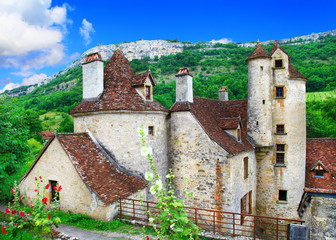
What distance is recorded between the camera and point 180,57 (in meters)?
118

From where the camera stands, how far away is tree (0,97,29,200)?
14.2 m

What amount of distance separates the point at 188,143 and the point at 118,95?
5.97m

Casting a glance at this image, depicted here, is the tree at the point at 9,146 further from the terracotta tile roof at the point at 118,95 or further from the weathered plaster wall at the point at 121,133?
the weathered plaster wall at the point at 121,133

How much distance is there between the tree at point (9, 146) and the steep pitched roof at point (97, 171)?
2.64 meters

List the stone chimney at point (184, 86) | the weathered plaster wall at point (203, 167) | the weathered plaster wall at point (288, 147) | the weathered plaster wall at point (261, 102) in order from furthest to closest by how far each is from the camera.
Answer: the weathered plaster wall at point (261, 102)
the weathered plaster wall at point (288, 147)
the stone chimney at point (184, 86)
the weathered plaster wall at point (203, 167)

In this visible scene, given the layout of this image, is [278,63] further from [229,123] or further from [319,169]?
[319,169]

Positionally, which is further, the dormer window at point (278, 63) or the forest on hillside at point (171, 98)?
the dormer window at point (278, 63)

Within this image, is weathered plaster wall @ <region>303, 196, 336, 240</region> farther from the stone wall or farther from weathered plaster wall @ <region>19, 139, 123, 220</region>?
weathered plaster wall @ <region>19, 139, 123, 220</region>

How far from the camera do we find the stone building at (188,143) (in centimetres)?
1286

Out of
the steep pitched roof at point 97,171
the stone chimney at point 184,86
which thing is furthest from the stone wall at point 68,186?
the stone chimney at point 184,86

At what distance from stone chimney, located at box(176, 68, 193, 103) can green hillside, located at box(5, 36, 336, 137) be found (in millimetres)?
3918

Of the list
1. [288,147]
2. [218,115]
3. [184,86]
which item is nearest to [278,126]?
[288,147]

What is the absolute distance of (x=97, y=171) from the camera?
12.9m

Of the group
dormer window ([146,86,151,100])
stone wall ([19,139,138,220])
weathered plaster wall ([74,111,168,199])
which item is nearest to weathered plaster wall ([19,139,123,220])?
stone wall ([19,139,138,220])
